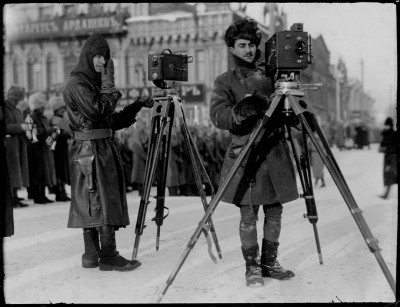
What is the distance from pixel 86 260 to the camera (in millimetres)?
4512

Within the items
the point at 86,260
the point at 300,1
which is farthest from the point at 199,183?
the point at 300,1

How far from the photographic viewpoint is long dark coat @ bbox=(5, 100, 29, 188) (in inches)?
318

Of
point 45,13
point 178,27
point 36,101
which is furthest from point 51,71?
point 36,101

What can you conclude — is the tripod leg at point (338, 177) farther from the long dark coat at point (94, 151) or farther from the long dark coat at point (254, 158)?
the long dark coat at point (94, 151)

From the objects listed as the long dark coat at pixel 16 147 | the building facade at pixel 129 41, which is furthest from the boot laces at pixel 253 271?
the building facade at pixel 129 41

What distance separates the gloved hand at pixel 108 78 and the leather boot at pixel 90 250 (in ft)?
3.83

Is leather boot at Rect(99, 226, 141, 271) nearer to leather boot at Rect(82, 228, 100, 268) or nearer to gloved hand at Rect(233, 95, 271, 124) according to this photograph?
leather boot at Rect(82, 228, 100, 268)

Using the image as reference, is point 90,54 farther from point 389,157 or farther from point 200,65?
point 200,65

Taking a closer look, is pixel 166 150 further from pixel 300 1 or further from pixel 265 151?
pixel 300 1

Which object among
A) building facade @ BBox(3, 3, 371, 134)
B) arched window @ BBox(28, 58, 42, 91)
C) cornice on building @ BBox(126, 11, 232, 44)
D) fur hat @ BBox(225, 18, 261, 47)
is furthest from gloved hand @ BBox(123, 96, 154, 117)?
arched window @ BBox(28, 58, 42, 91)

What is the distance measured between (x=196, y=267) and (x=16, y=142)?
193 inches

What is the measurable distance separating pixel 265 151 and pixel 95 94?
4.60 feet

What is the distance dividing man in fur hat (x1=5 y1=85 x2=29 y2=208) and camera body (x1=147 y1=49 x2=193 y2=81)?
400cm

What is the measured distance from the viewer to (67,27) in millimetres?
26906
